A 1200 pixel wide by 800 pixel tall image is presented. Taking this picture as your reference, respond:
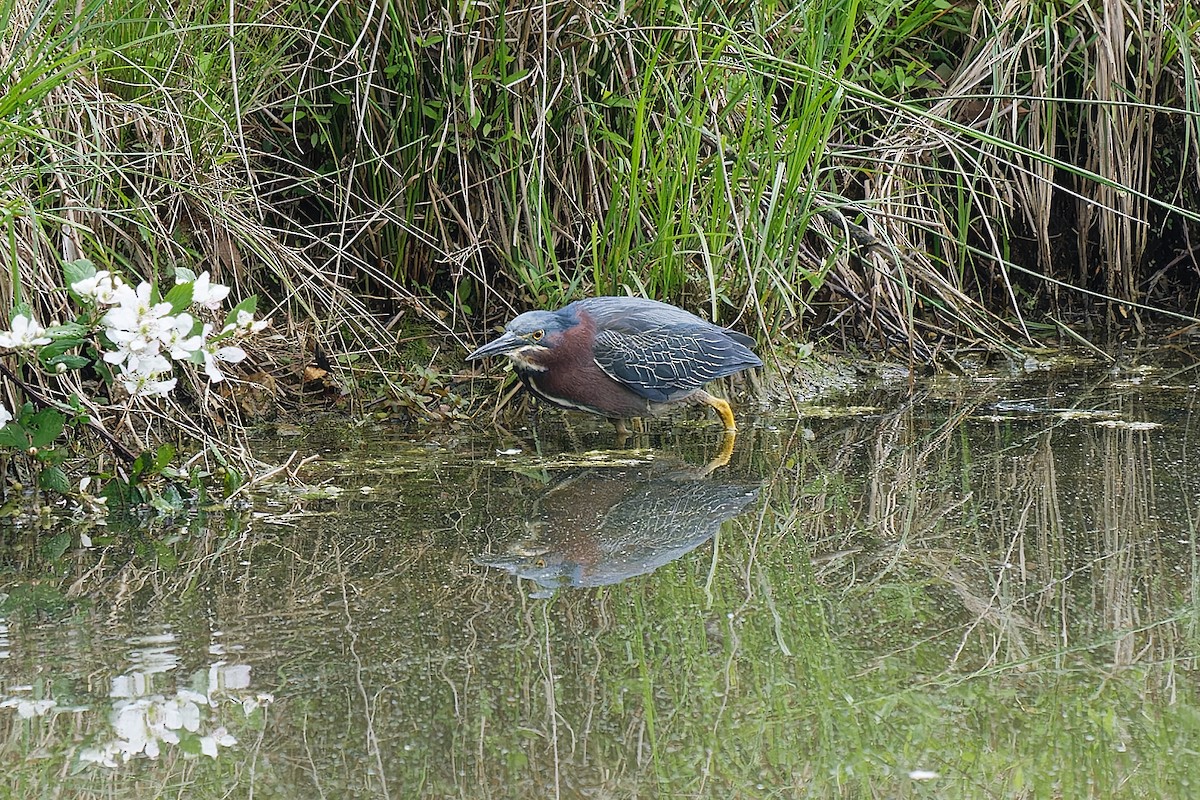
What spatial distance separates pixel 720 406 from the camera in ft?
14.3

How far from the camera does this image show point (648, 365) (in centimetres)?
418

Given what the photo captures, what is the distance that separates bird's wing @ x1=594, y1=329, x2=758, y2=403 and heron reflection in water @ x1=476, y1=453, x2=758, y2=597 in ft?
1.03

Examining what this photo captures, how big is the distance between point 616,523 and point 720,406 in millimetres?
1091

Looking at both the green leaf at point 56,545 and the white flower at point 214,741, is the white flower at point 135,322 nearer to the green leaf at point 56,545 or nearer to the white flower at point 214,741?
the green leaf at point 56,545

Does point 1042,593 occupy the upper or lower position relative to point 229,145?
lower

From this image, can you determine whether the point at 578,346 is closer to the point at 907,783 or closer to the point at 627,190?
the point at 627,190

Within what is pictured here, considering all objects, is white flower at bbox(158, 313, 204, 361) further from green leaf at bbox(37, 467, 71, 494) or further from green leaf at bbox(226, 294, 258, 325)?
green leaf at bbox(37, 467, 71, 494)

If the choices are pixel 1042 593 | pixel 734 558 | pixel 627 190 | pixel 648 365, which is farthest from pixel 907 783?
pixel 627 190

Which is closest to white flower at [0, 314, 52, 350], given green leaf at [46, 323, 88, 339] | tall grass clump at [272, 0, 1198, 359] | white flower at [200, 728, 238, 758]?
green leaf at [46, 323, 88, 339]

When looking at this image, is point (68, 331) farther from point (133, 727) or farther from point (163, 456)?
point (133, 727)

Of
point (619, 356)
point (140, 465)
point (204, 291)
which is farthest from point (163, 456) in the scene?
point (619, 356)

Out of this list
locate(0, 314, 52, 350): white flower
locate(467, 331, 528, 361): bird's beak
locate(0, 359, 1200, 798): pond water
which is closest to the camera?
locate(0, 359, 1200, 798): pond water

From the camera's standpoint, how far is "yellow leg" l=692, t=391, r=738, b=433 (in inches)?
171

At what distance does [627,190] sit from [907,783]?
2.91m
